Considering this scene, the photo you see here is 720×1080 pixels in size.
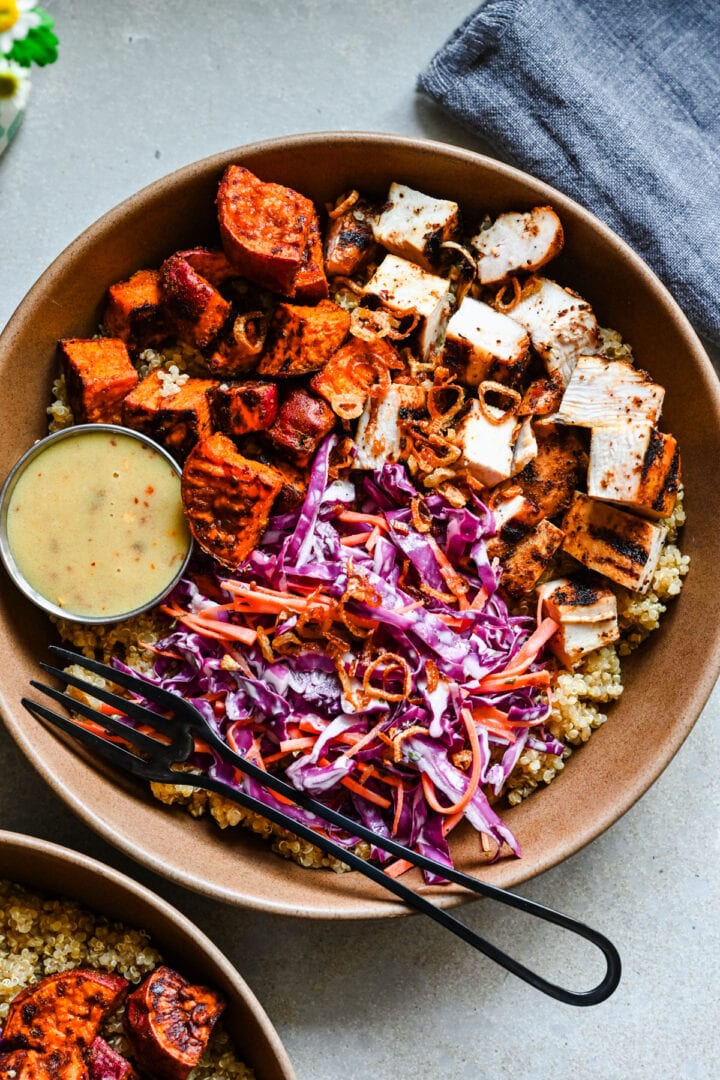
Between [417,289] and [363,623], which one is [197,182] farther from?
[363,623]

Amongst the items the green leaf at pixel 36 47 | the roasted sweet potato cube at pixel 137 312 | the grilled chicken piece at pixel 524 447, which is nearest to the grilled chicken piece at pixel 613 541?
the grilled chicken piece at pixel 524 447

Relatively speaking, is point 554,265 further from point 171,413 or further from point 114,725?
point 114,725

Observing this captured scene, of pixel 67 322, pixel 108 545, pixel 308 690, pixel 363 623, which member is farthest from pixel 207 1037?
pixel 67 322

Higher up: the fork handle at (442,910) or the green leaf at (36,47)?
the green leaf at (36,47)

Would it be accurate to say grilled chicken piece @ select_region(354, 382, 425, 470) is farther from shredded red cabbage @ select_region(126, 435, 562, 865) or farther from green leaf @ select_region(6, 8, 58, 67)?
green leaf @ select_region(6, 8, 58, 67)

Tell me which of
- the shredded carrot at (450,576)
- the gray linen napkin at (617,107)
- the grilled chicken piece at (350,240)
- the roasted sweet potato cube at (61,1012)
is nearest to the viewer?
the roasted sweet potato cube at (61,1012)

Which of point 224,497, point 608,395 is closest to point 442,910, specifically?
point 224,497

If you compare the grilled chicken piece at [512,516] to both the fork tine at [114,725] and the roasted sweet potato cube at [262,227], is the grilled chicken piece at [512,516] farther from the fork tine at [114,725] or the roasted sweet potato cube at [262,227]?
the fork tine at [114,725]
